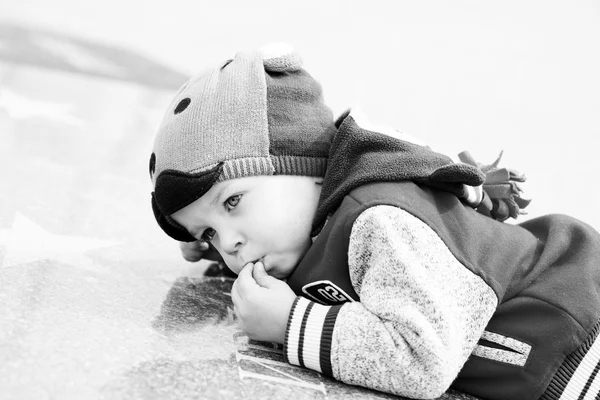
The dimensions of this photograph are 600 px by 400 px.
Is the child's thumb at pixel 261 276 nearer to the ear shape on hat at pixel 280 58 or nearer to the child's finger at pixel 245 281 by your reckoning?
the child's finger at pixel 245 281

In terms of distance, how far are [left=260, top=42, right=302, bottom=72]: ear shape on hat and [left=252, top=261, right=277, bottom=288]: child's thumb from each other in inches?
12.3

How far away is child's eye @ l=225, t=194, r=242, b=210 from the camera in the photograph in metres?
0.98

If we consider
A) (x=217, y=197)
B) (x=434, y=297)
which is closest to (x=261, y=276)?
(x=217, y=197)

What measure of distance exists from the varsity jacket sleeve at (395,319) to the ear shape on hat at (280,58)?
33 centimetres

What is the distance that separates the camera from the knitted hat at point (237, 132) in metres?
0.98

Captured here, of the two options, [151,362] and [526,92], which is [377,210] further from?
[526,92]

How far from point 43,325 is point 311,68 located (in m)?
2.62

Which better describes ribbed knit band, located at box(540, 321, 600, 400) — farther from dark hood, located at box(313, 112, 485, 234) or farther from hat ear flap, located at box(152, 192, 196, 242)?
hat ear flap, located at box(152, 192, 196, 242)

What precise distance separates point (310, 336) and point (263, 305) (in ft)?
0.28

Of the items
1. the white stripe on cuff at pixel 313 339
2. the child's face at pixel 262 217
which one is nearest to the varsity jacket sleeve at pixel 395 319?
the white stripe on cuff at pixel 313 339

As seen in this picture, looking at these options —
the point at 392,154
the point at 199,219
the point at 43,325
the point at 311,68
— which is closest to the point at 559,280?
the point at 392,154

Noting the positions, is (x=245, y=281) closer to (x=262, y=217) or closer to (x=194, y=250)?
(x=262, y=217)

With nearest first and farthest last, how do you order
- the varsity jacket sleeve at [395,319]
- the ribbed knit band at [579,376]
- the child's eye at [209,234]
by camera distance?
the varsity jacket sleeve at [395,319], the ribbed knit band at [579,376], the child's eye at [209,234]

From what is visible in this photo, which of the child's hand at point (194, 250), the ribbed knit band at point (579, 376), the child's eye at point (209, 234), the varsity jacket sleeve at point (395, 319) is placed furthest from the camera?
the child's hand at point (194, 250)
